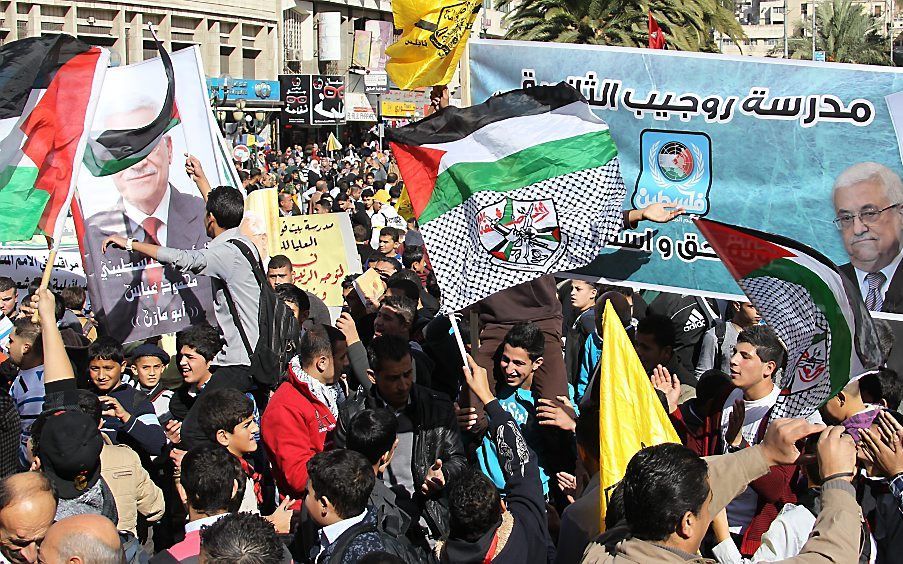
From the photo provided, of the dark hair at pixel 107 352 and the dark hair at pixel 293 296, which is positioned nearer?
the dark hair at pixel 107 352

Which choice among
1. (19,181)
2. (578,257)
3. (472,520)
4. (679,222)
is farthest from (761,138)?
(19,181)

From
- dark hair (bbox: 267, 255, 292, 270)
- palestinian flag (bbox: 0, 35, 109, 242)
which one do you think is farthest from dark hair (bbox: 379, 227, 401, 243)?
palestinian flag (bbox: 0, 35, 109, 242)

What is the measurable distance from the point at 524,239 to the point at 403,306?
5.33ft

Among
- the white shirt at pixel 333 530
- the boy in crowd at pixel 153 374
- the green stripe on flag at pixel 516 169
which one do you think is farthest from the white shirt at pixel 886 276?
the boy in crowd at pixel 153 374

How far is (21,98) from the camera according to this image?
280 inches

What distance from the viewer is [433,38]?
7527mm

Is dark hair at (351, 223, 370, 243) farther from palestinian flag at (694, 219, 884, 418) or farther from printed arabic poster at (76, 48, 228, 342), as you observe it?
palestinian flag at (694, 219, 884, 418)

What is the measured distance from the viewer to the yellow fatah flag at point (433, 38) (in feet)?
24.6

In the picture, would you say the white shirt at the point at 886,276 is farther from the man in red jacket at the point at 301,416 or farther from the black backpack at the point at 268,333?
the black backpack at the point at 268,333

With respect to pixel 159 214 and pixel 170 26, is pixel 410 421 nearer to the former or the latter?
pixel 159 214

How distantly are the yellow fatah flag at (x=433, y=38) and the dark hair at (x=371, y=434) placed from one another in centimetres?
292

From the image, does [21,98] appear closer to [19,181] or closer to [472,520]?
[19,181]

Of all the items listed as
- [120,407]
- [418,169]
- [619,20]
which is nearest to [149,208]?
[120,407]

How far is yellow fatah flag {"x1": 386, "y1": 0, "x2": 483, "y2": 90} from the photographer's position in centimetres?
750
